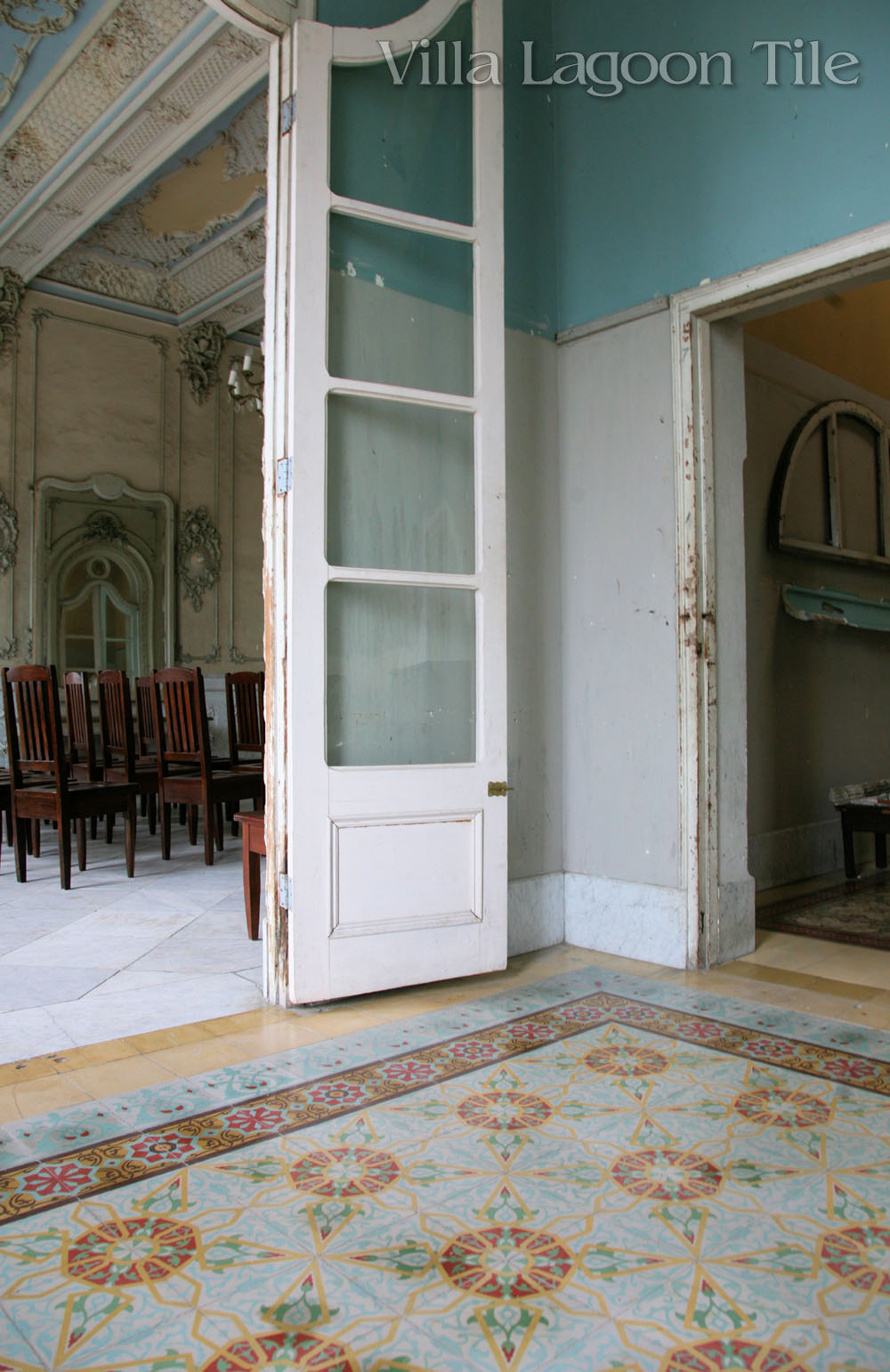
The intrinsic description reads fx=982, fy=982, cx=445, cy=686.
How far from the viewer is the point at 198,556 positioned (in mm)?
8719

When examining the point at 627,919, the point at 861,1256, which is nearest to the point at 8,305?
the point at 627,919

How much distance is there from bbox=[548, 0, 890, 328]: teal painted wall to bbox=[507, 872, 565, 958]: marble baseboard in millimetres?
2119

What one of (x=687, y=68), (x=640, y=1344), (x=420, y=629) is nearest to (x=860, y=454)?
(x=687, y=68)

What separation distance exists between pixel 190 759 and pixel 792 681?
3.27 meters

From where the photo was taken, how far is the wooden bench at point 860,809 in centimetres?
453

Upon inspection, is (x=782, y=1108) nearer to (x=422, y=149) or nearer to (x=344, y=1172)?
(x=344, y=1172)

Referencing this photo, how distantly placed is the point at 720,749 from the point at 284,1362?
Result: 2.48m

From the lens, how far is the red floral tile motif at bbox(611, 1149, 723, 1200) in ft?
5.78

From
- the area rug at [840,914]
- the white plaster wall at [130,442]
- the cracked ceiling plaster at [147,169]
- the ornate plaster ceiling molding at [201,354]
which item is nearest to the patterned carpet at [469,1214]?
the area rug at [840,914]

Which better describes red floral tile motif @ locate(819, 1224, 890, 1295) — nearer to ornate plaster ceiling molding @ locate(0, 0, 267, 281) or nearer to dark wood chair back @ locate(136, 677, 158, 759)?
dark wood chair back @ locate(136, 677, 158, 759)

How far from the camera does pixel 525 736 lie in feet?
11.9

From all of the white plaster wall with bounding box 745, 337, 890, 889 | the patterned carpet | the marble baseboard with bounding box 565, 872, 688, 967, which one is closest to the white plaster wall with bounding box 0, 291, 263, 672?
the white plaster wall with bounding box 745, 337, 890, 889

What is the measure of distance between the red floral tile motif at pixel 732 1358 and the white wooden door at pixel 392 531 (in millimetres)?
1673

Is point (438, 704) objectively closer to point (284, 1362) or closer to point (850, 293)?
point (284, 1362)
